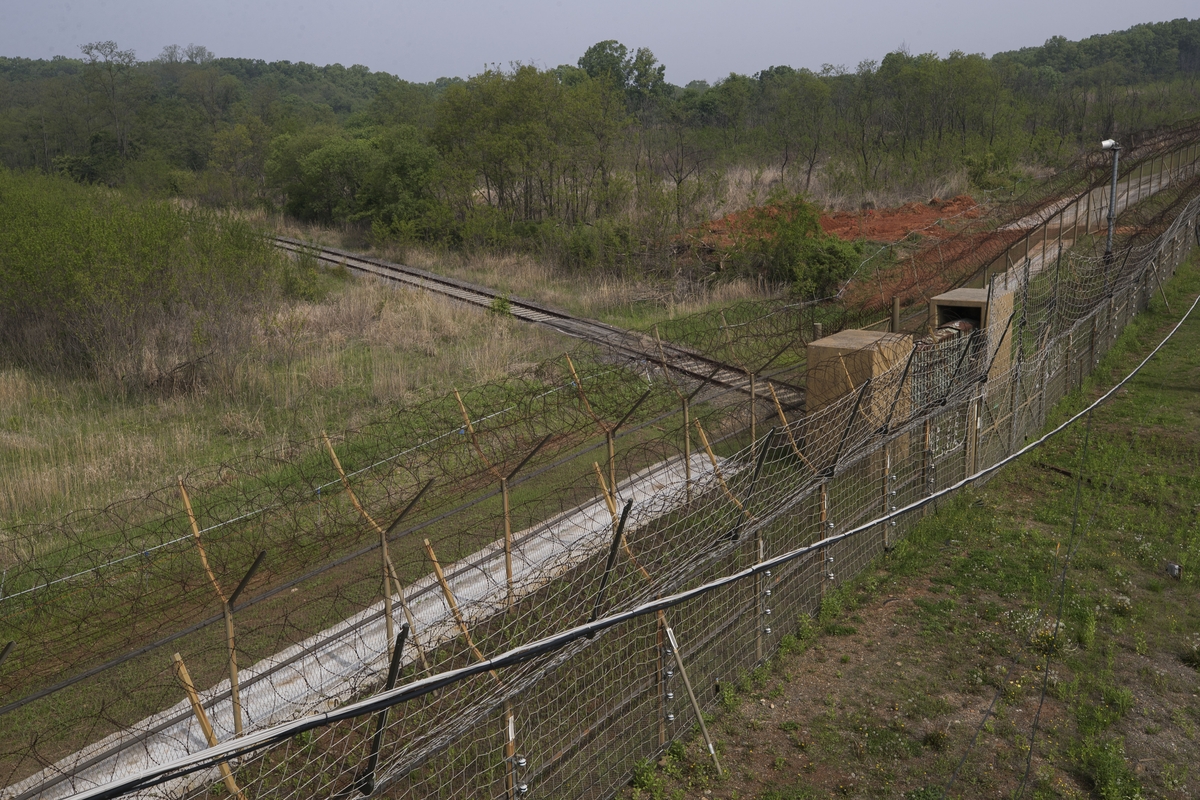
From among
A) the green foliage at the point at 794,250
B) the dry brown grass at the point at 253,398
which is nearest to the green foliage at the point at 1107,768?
the dry brown grass at the point at 253,398

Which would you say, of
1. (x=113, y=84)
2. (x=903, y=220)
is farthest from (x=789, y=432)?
(x=113, y=84)

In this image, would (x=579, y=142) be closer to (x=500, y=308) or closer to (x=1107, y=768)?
(x=500, y=308)

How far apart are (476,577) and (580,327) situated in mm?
10553

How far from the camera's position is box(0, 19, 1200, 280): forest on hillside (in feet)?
94.3

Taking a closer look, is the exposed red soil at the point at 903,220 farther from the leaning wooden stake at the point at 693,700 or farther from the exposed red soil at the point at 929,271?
the leaning wooden stake at the point at 693,700

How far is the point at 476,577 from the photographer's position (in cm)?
775

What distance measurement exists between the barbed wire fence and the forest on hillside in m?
13.2

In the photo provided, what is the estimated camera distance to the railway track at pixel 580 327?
12820 millimetres

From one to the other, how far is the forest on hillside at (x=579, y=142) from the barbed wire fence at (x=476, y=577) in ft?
43.3

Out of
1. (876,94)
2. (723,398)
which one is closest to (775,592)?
(723,398)

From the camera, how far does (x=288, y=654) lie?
6770 mm

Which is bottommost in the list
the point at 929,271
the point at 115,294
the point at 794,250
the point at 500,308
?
the point at 929,271

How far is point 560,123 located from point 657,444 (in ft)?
68.0

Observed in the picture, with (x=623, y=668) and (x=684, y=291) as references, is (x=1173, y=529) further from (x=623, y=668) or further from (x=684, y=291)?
(x=684, y=291)
